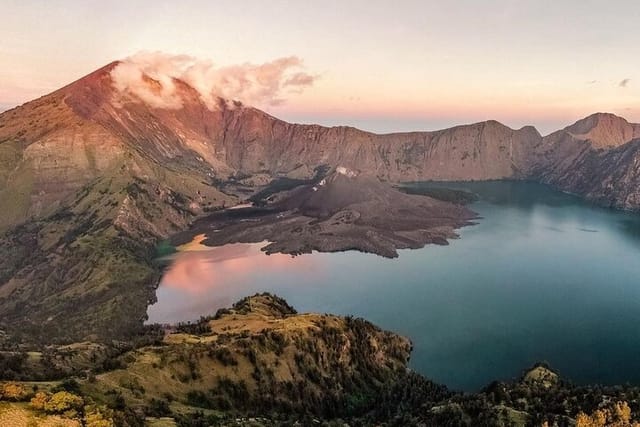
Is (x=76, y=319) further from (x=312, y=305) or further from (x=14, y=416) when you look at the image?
(x=14, y=416)

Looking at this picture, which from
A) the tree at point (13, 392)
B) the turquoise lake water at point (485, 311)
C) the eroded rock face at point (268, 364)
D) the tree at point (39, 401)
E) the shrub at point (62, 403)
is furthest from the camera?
the turquoise lake water at point (485, 311)

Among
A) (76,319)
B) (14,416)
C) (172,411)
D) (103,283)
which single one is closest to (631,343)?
(172,411)

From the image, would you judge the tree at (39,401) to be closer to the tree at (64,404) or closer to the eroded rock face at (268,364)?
the tree at (64,404)

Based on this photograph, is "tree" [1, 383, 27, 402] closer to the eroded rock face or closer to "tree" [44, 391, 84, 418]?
"tree" [44, 391, 84, 418]

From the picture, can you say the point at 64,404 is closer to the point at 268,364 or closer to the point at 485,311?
the point at 268,364

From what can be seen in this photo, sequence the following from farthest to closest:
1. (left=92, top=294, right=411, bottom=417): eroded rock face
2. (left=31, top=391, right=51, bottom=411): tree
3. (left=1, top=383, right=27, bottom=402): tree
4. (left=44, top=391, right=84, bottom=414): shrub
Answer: (left=92, top=294, right=411, bottom=417): eroded rock face → (left=44, top=391, right=84, bottom=414): shrub → (left=1, top=383, right=27, bottom=402): tree → (left=31, top=391, right=51, bottom=411): tree


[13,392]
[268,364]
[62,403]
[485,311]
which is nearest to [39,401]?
[62,403]

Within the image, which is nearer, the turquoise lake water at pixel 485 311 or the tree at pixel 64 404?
the tree at pixel 64 404

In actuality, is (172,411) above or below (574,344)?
above

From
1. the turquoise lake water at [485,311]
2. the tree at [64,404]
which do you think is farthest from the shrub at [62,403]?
the turquoise lake water at [485,311]

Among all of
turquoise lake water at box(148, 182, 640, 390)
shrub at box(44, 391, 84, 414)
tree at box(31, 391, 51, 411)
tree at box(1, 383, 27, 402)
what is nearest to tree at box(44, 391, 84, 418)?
shrub at box(44, 391, 84, 414)

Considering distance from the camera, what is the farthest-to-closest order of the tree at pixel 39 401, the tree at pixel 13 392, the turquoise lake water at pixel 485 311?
the turquoise lake water at pixel 485 311, the tree at pixel 13 392, the tree at pixel 39 401
